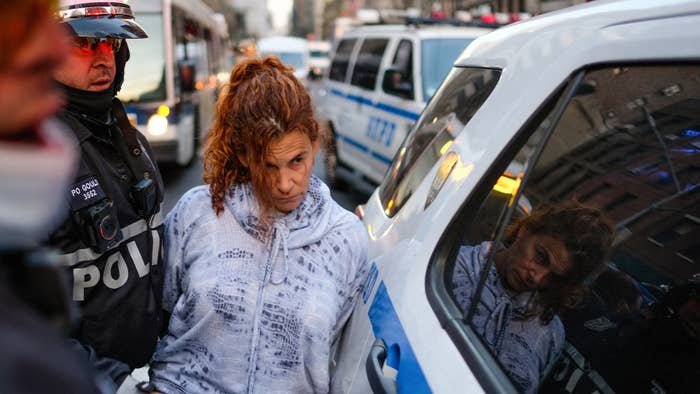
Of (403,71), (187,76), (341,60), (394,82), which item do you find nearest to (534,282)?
(394,82)

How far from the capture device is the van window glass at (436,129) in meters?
1.98

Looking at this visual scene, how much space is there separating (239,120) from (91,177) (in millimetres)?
384

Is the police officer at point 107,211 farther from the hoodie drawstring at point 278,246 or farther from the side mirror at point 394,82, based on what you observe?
the side mirror at point 394,82

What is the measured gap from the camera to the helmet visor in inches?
79.7

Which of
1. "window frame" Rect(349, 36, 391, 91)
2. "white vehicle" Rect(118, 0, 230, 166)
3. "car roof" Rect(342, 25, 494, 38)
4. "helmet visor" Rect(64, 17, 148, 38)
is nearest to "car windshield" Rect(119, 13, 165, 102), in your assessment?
"white vehicle" Rect(118, 0, 230, 166)

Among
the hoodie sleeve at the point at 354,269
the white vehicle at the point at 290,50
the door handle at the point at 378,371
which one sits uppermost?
the white vehicle at the point at 290,50

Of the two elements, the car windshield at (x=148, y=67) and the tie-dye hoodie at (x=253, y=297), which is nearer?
the tie-dye hoodie at (x=253, y=297)

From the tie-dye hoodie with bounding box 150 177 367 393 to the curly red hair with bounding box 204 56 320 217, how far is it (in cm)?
4

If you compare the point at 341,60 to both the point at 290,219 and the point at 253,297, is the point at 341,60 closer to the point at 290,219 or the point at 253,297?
the point at 290,219

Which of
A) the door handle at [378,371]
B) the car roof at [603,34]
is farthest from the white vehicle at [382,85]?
the door handle at [378,371]

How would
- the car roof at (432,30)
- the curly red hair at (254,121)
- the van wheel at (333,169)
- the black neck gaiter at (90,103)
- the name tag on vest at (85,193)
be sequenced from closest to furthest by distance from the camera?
the name tag on vest at (85,193) < the curly red hair at (254,121) < the black neck gaiter at (90,103) < the car roof at (432,30) < the van wheel at (333,169)

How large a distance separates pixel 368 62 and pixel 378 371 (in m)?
7.64

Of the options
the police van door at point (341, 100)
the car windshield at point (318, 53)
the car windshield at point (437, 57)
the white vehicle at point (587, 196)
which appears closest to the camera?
Result: the white vehicle at point (587, 196)

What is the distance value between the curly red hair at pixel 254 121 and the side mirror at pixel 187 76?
8.39m
